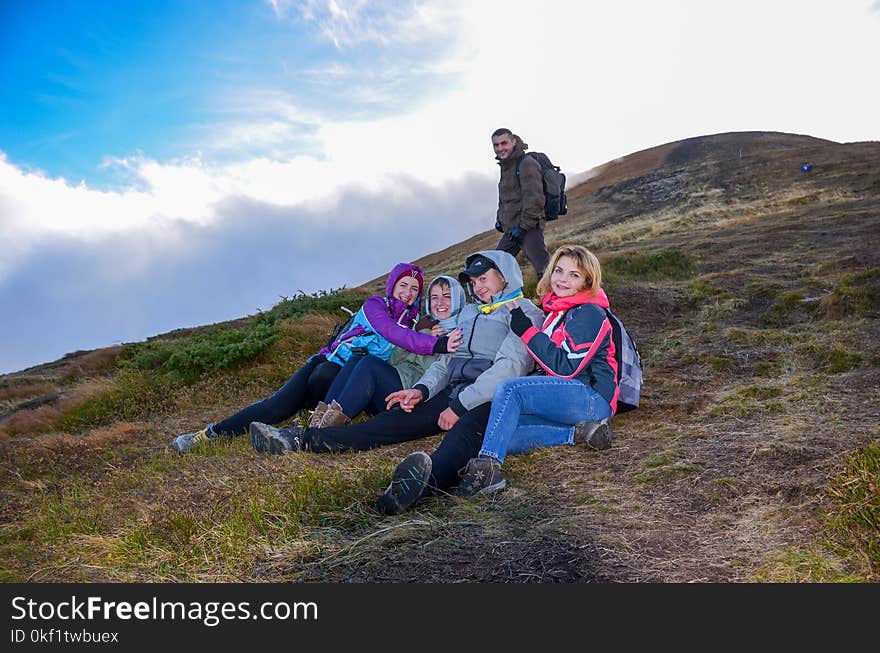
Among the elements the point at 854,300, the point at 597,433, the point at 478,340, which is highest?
the point at 478,340

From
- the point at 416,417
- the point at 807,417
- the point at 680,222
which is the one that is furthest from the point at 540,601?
the point at 680,222

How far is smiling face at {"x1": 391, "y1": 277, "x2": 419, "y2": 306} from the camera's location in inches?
262

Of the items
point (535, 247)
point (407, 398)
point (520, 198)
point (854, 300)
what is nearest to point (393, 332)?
point (407, 398)

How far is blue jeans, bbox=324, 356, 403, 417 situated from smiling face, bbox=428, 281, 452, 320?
69cm

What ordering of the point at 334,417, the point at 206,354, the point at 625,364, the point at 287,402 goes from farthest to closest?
the point at 206,354
the point at 287,402
the point at 334,417
the point at 625,364

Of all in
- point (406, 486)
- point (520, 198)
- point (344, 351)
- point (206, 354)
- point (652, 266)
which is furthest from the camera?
point (652, 266)

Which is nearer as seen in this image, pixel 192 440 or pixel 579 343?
pixel 579 343

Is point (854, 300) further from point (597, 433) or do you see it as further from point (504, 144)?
point (597, 433)

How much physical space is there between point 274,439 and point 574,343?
2561 mm

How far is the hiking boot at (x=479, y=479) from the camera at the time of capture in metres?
4.33

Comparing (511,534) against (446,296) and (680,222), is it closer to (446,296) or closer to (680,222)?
(446,296)

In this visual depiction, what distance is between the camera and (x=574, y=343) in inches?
190

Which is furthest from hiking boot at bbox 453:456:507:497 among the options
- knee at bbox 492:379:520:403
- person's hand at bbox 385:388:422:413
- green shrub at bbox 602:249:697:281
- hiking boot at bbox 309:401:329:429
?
green shrub at bbox 602:249:697:281

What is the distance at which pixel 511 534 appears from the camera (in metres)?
3.67
